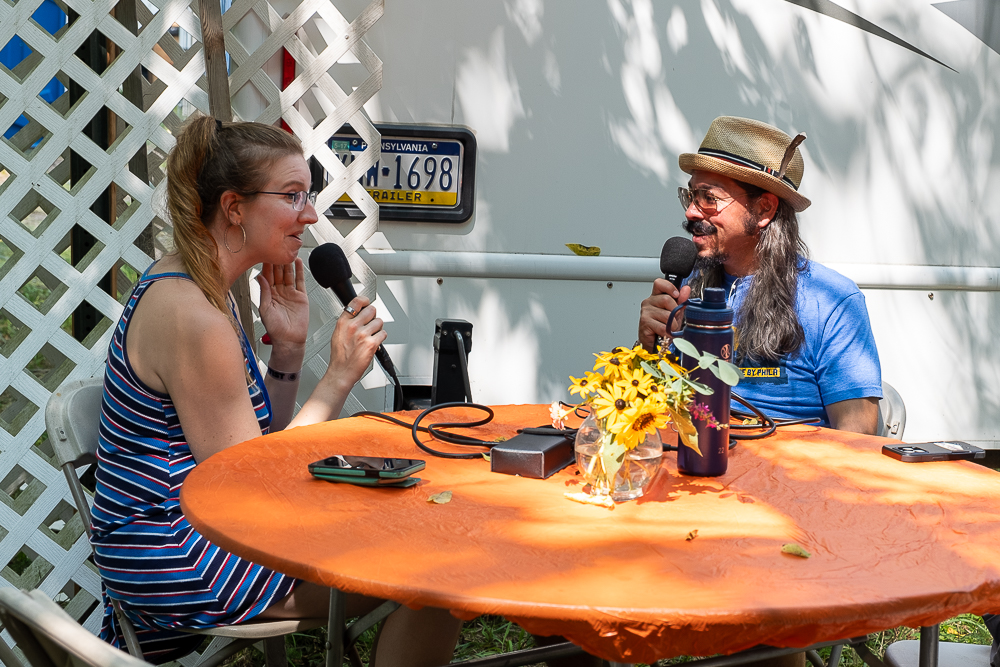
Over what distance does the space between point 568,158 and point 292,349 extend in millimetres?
1333

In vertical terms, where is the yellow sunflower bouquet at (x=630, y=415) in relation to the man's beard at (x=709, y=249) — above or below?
below

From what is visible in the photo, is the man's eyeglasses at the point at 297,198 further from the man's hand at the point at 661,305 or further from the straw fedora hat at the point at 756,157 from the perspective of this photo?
the straw fedora hat at the point at 756,157

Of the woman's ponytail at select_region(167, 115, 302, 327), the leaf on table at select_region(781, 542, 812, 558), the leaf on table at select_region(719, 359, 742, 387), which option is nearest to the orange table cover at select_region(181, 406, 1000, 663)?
the leaf on table at select_region(781, 542, 812, 558)

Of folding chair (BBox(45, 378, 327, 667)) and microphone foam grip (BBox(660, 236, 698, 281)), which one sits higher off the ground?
microphone foam grip (BBox(660, 236, 698, 281))

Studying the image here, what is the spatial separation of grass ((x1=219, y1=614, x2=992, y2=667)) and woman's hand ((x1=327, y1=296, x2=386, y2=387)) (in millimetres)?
1119

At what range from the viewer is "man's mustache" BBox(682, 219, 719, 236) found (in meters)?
2.67

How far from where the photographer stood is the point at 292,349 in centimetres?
239

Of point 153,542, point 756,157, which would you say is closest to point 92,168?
point 153,542

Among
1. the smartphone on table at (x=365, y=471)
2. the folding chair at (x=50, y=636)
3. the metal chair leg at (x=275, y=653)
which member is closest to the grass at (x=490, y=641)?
the metal chair leg at (x=275, y=653)

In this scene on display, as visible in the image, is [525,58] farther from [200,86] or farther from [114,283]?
[114,283]

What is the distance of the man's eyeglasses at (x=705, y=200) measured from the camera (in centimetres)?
266

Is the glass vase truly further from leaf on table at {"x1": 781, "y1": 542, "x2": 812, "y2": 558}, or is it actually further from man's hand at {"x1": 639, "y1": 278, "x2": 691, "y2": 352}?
man's hand at {"x1": 639, "y1": 278, "x2": 691, "y2": 352}

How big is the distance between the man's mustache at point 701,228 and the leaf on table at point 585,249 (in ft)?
1.84

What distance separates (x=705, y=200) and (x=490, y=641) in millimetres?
1587
